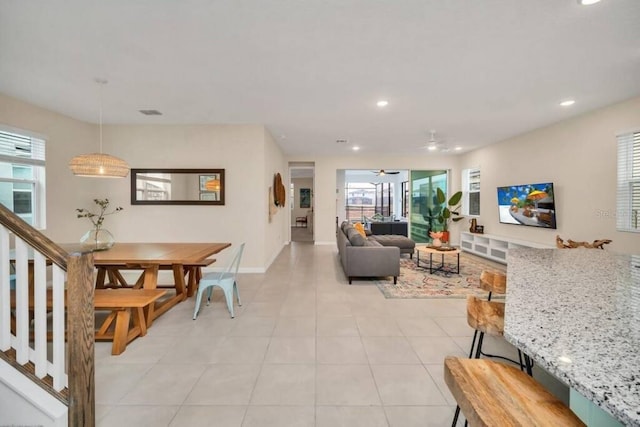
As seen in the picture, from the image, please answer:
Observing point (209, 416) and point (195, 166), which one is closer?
point (209, 416)

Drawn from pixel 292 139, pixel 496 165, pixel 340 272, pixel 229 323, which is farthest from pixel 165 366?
pixel 496 165

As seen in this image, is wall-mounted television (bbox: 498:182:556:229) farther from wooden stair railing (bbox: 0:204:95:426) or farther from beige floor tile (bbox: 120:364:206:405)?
wooden stair railing (bbox: 0:204:95:426)

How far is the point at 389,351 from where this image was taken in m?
2.54

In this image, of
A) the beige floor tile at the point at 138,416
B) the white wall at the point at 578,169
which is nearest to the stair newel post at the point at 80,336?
the beige floor tile at the point at 138,416

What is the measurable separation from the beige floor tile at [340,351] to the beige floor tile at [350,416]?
51 centimetres

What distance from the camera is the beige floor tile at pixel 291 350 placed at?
2.41 metres

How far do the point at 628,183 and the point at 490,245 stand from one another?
108 inches

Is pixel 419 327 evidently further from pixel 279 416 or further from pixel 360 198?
Result: pixel 360 198

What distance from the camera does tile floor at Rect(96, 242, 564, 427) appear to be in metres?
1.81

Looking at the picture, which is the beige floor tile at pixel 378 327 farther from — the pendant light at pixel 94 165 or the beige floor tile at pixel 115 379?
the pendant light at pixel 94 165

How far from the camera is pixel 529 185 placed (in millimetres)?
5453

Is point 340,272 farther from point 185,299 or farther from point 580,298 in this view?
point 580,298

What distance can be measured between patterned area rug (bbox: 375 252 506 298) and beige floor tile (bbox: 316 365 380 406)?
191 centimetres

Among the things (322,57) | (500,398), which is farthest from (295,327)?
(322,57)
